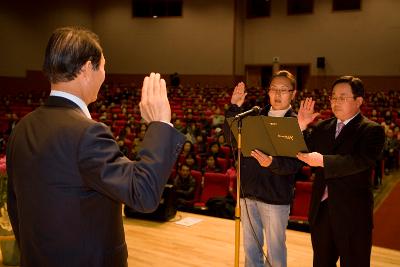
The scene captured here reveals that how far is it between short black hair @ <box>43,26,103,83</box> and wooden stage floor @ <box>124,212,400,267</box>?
2628 millimetres

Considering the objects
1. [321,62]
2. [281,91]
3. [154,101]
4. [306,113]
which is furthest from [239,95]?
[321,62]

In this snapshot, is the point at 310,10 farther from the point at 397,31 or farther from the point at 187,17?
the point at 187,17

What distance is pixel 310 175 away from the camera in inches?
241

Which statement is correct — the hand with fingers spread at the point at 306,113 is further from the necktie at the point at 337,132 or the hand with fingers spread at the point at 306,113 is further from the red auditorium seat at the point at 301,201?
the red auditorium seat at the point at 301,201

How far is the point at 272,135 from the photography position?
2.32 metres

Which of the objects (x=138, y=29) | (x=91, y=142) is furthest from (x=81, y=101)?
(x=138, y=29)

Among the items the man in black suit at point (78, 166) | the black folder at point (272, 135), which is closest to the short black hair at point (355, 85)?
the black folder at point (272, 135)

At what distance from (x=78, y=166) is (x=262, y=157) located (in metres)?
1.57

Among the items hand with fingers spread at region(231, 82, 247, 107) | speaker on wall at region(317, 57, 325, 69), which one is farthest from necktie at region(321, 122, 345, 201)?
speaker on wall at region(317, 57, 325, 69)

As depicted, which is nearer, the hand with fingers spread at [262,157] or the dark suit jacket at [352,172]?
the dark suit jacket at [352,172]

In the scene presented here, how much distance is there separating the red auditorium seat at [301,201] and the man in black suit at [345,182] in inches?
98.0

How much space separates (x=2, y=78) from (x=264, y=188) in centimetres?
1658

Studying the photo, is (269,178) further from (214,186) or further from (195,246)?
(214,186)

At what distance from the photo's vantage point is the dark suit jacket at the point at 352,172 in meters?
2.37
